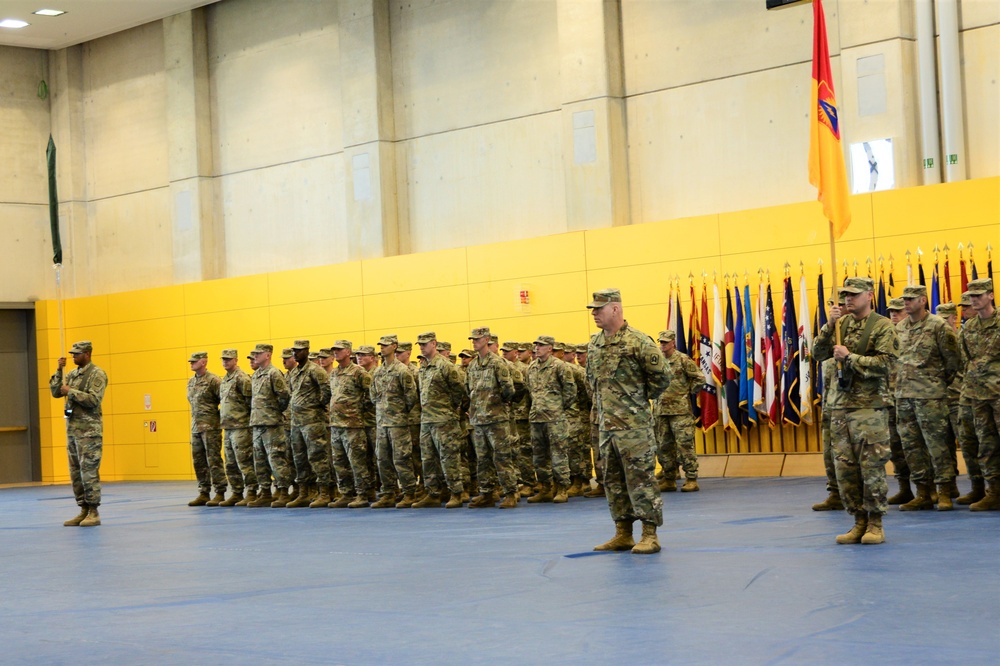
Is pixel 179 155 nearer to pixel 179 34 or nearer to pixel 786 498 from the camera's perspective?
pixel 179 34

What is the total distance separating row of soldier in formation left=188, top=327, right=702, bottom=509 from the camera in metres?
12.1

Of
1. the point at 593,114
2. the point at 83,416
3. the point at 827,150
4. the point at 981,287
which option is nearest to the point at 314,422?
the point at 83,416

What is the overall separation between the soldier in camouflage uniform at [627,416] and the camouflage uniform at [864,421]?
40.9 inches

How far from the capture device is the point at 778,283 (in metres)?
14.0

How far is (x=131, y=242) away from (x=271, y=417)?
9.50 metres

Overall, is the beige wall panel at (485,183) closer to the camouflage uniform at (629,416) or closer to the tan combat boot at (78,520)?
the tan combat boot at (78,520)

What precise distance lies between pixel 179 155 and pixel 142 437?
4647 mm

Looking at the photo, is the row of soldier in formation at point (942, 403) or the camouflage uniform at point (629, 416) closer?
the camouflage uniform at point (629, 416)

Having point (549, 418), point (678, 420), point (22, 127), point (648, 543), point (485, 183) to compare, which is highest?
point (22, 127)

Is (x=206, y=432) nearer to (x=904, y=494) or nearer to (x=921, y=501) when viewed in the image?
(x=904, y=494)

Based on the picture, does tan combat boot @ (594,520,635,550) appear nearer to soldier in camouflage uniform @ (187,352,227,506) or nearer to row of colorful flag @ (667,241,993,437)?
row of colorful flag @ (667,241,993,437)

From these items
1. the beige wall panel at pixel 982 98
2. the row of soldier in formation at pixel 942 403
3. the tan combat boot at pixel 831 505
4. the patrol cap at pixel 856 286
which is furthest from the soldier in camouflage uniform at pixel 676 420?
the patrol cap at pixel 856 286

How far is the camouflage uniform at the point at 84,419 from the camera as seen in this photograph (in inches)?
451

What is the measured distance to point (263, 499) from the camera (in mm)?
13789
